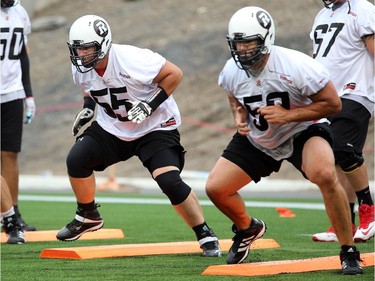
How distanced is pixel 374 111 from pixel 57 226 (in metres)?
3.57

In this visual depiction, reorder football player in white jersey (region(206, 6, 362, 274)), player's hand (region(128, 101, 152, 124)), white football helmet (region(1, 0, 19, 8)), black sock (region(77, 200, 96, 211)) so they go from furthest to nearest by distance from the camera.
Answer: white football helmet (region(1, 0, 19, 8)), black sock (region(77, 200, 96, 211)), player's hand (region(128, 101, 152, 124)), football player in white jersey (region(206, 6, 362, 274))

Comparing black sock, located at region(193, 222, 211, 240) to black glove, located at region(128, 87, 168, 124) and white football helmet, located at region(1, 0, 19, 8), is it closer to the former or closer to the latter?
black glove, located at region(128, 87, 168, 124)

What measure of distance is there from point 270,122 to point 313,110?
0.28 metres

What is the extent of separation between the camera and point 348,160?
7.60 metres

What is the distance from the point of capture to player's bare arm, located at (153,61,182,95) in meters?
7.09

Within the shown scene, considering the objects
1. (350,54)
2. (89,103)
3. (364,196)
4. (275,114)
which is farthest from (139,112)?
(364,196)

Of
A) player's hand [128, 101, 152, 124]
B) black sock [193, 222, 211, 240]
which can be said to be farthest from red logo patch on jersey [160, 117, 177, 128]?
black sock [193, 222, 211, 240]

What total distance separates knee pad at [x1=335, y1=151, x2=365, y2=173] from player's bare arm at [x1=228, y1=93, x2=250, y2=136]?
4.64 feet

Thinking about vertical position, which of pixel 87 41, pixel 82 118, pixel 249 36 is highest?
pixel 249 36

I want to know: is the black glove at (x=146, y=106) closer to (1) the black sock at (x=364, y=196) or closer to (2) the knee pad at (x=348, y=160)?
(2) the knee pad at (x=348, y=160)

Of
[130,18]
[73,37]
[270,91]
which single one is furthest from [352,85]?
[130,18]

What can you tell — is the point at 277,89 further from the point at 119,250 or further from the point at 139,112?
the point at 119,250

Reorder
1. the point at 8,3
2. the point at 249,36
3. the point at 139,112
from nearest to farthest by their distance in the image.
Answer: the point at 249,36 → the point at 139,112 → the point at 8,3

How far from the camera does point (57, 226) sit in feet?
32.4
